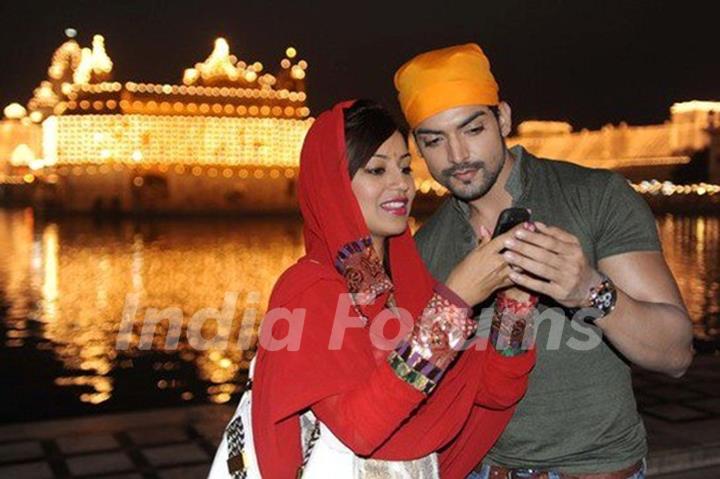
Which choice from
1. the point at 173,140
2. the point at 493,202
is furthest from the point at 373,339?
the point at 173,140

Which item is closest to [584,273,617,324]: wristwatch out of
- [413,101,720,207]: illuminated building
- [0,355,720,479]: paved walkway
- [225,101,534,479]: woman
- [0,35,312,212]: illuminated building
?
[225,101,534,479]: woman

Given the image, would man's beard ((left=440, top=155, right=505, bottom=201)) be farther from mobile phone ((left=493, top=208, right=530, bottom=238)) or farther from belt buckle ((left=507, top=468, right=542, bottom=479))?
belt buckle ((left=507, top=468, right=542, bottom=479))

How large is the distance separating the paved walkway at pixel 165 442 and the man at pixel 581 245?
2673 millimetres

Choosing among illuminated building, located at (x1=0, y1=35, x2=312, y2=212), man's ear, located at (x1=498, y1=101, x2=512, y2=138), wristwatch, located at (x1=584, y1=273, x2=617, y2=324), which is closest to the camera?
wristwatch, located at (x1=584, y1=273, x2=617, y2=324)

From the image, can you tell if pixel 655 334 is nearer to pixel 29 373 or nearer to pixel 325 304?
pixel 325 304

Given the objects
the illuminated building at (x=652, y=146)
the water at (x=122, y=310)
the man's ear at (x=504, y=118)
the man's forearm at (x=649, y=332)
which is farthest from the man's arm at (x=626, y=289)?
the illuminated building at (x=652, y=146)

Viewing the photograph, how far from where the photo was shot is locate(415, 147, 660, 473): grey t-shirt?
214 centimetres

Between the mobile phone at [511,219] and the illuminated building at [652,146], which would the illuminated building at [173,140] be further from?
the mobile phone at [511,219]

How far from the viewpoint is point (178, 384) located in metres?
7.24

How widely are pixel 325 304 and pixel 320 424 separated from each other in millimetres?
240

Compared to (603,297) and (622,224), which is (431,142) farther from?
(603,297)

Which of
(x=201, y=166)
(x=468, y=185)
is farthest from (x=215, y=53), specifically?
(x=468, y=185)

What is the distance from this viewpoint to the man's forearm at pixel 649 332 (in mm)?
1888

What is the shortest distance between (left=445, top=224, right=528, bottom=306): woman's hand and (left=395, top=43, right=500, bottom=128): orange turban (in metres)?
0.52
